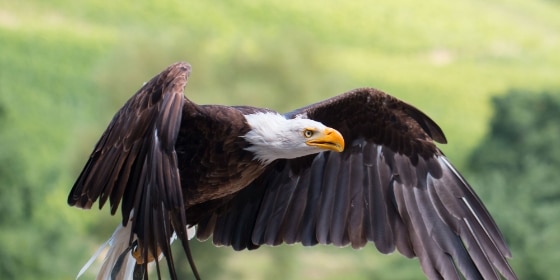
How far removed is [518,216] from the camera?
31984 mm

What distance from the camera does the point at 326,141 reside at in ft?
27.6

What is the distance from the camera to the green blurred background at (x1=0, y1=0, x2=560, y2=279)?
28.9 m

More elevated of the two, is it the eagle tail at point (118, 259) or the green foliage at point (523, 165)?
the green foliage at point (523, 165)

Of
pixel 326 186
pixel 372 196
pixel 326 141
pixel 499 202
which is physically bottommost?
pixel 372 196

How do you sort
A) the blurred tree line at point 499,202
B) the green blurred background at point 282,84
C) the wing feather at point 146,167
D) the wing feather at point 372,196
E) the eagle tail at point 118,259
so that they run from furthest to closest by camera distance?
the green blurred background at point 282,84 < the blurred tree line at point 499,202 < the wing feather at point 372,196 < the eagle tail at point 118,259 < the wing feather at point 146,167

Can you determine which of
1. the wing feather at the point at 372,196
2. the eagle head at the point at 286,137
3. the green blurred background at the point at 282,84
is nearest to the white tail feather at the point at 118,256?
the wing feather at the point at 372,196

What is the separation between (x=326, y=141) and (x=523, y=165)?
32100 mm

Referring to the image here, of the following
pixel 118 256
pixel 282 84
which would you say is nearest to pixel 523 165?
pixel 282 84

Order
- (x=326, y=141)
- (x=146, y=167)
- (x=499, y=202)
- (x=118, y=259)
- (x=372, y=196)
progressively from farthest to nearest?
(x=499, y=202) < (x=372, y=196) < (x=118, y=259) < (x=326, y=141) < (x=146, y=167)

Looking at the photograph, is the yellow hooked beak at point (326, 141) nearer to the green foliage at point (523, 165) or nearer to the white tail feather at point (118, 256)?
the white tail feather at point (118, 256)

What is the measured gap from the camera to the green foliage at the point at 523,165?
106 feet

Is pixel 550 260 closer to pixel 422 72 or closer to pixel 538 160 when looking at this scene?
pixel 538 160

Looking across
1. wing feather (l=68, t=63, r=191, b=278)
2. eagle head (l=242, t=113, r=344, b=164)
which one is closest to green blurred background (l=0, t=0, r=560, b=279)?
eagle head (l=242, t=113, r=344, b=164)

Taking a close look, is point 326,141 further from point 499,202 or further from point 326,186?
point 499,202
